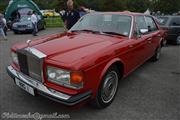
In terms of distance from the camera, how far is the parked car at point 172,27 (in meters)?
9.63

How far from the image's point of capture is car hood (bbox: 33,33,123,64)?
3231 millimetres

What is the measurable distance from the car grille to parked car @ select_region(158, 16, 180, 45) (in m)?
7.53

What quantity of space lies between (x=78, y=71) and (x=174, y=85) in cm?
287

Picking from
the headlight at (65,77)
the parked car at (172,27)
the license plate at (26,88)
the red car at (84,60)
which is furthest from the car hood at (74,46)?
the parked car at (172,27)

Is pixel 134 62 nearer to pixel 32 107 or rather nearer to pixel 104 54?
pixel 104 54

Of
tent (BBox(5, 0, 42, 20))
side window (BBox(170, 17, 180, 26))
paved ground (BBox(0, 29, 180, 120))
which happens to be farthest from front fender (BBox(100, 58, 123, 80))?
tent (BBox(5, 0, 42, 20))

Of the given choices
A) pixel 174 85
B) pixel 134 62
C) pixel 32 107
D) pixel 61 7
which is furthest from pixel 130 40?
pixel 61 7

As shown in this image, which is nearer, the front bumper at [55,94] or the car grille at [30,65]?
the front bumper at [55,94]

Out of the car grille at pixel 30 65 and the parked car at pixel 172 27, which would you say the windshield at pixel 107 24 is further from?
the parked car at pixel 172 27

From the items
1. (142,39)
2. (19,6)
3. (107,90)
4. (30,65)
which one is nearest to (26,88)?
(30,65)

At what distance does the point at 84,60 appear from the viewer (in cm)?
312

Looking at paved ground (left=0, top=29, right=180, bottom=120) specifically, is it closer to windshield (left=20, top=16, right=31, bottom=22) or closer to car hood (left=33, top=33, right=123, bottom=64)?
car hood (left=33, top=33, right=123, bottom=64)

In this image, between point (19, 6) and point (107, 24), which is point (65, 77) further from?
point (19, 6)

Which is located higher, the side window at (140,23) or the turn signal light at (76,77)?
the side window at (140,23)
